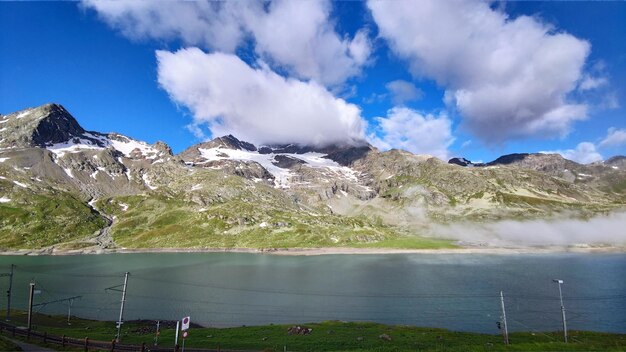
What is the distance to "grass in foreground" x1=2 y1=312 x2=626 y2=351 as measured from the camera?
56750mm

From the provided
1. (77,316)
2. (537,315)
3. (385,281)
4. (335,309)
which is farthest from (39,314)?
(537,315)

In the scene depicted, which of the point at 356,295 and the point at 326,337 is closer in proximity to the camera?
the point at 326,337

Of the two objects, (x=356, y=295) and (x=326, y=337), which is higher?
(x=356, y=295)

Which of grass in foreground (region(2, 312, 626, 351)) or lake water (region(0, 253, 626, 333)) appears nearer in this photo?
grass in foreground (region(2, 312, 626, 351))

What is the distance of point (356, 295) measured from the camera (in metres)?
117

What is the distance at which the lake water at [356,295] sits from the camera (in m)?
87.2

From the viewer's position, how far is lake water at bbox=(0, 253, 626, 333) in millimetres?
87250

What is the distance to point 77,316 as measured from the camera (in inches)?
3570

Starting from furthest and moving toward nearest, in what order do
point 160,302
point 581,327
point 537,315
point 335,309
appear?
point 160,302
point 335,309
point 537,315
point 581,327

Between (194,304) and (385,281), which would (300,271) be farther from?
(194,304)

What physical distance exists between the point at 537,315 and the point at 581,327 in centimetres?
1016

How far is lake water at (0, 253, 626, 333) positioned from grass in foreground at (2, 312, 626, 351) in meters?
11.7

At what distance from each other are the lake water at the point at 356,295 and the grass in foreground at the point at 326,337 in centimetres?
1174

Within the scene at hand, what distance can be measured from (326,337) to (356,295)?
56174 mm
